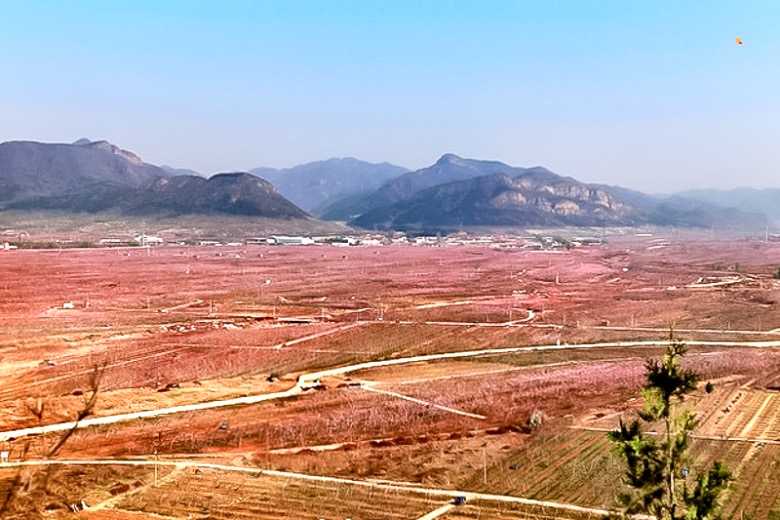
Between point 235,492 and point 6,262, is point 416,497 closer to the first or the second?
point 235,492

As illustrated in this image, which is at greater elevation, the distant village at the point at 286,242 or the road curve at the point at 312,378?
the distant village at the point at 286,242

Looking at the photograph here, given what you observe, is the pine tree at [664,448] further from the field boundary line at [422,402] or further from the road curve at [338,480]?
the field boundary line at [422,402]

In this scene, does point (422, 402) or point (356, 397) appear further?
point (356, 397)

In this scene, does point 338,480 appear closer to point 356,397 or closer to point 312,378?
point 356,397

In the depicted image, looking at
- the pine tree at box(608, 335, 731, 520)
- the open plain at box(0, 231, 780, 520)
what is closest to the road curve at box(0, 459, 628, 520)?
the open plain at box(0, 231, 780, 520)

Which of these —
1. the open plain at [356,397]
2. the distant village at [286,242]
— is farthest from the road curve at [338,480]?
the distant village at [286,242]

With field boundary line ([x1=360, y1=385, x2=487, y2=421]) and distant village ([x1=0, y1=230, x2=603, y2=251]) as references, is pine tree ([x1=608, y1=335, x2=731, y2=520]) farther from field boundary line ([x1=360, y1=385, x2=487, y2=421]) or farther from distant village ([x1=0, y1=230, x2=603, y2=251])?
distant village ([x1=0, y1=230, x2=603, y2=251])

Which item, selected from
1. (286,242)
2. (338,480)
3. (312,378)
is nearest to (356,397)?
(312,378)

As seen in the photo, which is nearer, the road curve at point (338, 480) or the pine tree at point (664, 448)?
the pine tree at point (664, 448)

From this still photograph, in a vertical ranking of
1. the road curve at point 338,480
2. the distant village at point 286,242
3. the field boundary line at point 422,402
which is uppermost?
the distant village at point 286,242
